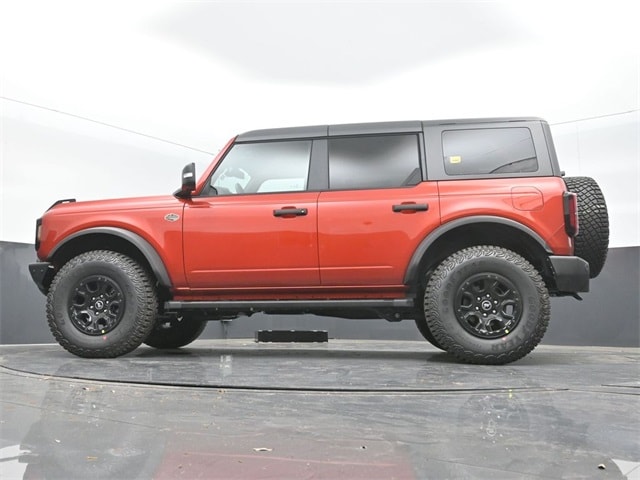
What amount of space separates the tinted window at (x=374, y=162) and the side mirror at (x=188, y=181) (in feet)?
3.42

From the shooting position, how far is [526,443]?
6.07 feet

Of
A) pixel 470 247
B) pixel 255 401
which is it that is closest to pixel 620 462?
pixel 255 401

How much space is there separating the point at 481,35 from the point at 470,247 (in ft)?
14.2

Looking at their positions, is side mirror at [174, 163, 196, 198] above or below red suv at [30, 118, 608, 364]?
above

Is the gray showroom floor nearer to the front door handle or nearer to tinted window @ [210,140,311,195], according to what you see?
the front door handle

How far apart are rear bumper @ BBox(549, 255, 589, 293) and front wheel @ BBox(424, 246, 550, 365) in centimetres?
12

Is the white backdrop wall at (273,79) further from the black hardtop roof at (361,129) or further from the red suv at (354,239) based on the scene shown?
the black hardtop roof at (361,129)

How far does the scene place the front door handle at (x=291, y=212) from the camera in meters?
4.19

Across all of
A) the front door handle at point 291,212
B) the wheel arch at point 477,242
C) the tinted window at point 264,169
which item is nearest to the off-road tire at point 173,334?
the tinted window at point 264,169

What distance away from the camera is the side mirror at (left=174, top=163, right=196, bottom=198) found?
433 centimetres

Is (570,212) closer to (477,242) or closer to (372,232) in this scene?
(477,242)

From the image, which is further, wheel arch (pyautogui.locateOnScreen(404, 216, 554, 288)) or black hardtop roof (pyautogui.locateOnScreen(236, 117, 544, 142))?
black hardtop roof (pyautogui.locateOnScreen(236, 117, 544, 142))

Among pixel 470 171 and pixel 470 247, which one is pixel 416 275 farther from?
pixel 470 171

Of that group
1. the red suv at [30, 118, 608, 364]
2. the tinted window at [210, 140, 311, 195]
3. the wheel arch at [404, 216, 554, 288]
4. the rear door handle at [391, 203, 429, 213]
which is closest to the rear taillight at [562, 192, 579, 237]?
the red suv at [30, 118, 608, 364]
